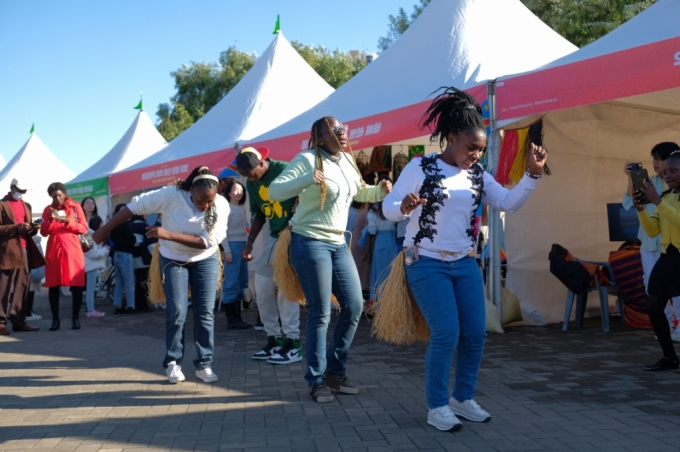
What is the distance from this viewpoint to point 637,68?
6.71m

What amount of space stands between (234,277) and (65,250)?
2.33m

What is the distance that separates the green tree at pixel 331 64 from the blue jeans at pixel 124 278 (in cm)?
3346

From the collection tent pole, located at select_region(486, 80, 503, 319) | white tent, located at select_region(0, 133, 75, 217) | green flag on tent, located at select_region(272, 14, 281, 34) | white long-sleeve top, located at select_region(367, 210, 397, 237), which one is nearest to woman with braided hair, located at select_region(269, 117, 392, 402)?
tent pole, located at select_region(486, 80, 503, 319)

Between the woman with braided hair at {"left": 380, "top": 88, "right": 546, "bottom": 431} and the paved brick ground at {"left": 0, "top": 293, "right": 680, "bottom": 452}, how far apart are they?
0.90 feet

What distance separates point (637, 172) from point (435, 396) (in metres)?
2.66

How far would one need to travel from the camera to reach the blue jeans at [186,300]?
19.7 feet

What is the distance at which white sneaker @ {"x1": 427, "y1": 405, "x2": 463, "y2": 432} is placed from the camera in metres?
4.34

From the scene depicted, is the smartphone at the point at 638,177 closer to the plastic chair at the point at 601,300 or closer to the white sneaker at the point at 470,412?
the white sneaker at the point at 470,412

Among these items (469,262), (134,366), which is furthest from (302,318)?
(469,262)

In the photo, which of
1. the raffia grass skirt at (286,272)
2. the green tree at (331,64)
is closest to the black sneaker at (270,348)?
the raffia grass skirt at (286,272)

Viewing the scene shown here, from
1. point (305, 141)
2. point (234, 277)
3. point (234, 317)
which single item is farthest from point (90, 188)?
point (234, 317)

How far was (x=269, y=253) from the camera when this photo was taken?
693 centimetres

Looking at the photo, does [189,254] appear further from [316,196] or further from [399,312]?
[399,312]

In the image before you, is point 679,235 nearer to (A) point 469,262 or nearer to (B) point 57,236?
(A) point 469,262
